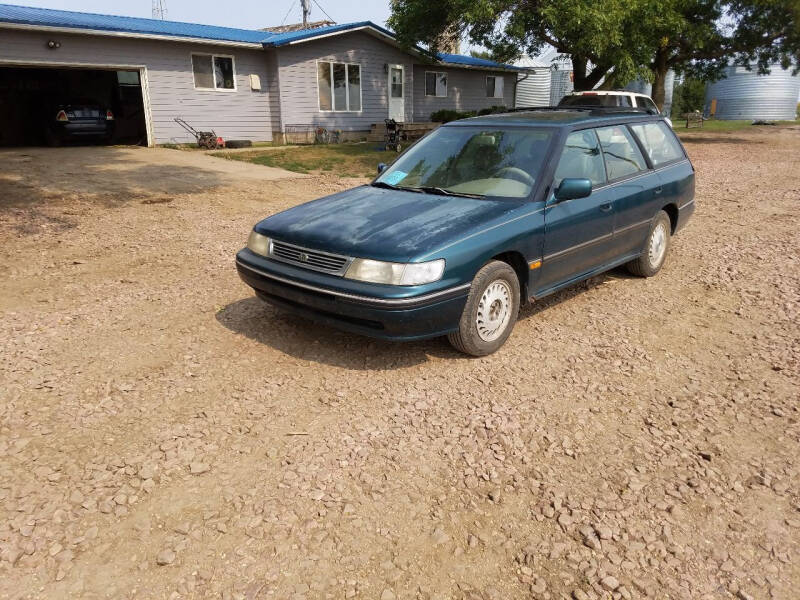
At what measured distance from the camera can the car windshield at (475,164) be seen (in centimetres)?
461

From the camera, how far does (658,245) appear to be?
6184mm

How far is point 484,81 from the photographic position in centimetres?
2766

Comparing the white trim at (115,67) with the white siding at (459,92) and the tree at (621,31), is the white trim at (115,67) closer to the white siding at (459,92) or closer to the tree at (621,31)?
the tree at (621,31)

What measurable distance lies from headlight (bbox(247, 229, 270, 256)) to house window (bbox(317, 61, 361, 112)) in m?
17.8

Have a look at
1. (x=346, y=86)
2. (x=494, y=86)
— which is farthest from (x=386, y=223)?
(x=494, y=86)

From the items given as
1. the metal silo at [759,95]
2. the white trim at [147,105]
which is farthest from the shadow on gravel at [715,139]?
the white trim at [147,105]

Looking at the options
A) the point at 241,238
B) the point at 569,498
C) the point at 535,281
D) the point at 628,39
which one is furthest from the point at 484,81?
the point at 569,498

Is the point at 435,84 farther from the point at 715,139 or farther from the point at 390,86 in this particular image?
the point at 715,139

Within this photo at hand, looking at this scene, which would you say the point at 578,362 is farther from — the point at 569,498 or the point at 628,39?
the point at 628,39

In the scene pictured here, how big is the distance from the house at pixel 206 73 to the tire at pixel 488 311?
16085 millimetres

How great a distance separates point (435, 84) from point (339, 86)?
5.67 metres

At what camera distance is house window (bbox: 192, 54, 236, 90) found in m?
18.7

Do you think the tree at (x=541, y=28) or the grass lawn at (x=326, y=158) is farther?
the tree at (x=541, y=28)

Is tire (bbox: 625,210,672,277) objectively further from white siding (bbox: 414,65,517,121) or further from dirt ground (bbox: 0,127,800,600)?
white siding (bbox: 414,65,517,121)
